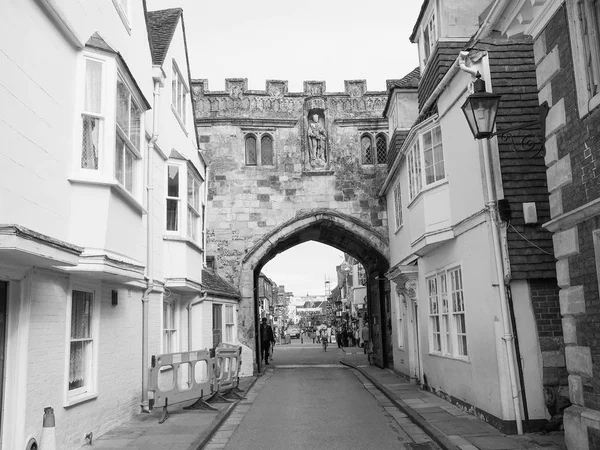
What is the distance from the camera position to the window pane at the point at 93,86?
8.18 meters

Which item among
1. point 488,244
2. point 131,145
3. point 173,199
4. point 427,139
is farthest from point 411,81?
point 131,145

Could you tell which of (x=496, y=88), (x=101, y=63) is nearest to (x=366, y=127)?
(x=496, y=88)

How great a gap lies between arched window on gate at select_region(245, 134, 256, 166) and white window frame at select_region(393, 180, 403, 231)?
6.02 m

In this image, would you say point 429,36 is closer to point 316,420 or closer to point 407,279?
point 407,279

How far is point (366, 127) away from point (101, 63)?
601 inches

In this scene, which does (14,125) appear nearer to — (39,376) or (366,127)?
(39,376)

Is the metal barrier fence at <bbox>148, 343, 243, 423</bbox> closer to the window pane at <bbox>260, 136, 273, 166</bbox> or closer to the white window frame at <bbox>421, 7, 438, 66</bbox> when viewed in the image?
the white window frame at <bbox>421, 7, 438, 66</bbox>

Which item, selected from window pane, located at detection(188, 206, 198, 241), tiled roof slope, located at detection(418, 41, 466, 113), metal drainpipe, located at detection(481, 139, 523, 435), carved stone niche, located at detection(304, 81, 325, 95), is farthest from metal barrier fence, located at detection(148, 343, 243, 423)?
carved stone niche, located at detection(304, 81, 325, 95)

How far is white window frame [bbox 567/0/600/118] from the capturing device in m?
6.31

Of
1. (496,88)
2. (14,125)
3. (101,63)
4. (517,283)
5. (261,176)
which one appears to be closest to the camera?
(14,125)

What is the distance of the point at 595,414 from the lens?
6.30 metres

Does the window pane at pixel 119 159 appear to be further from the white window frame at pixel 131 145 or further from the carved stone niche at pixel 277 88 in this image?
the carved stone niche at pixel 277 88

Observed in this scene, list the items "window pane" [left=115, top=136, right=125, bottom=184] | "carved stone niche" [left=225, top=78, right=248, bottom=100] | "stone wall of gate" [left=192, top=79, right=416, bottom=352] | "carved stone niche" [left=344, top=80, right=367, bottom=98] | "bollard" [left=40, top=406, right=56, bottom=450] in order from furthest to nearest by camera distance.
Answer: "carved stone niche" [left=344, top=80, right=367, bottom=98] < "carved stone niche" [left=225, top=78, right=248, bottom=100] < "stone wall of gate" [left=192, top=79, right=416, bottom=352] < "window pane" [left=115, top=136, right=125, bottom=184] < "bollard" [left=40, top=406, right=56, bottom=450]

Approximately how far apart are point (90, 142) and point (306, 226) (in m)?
14.3
